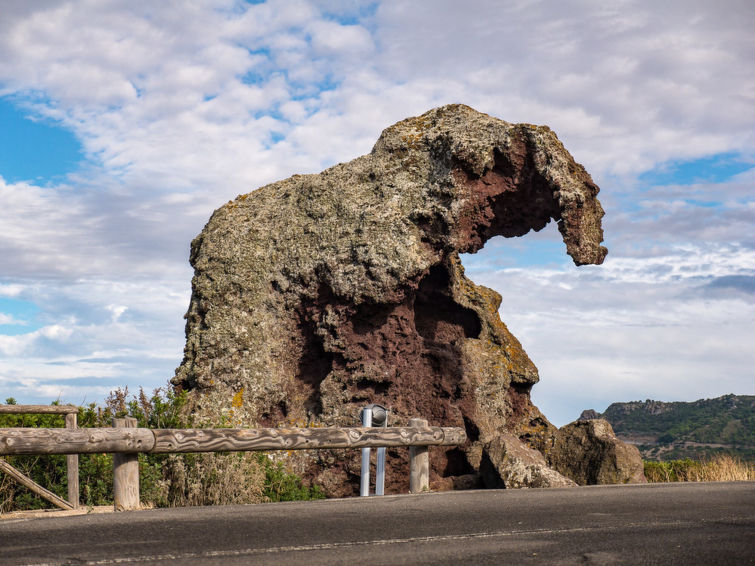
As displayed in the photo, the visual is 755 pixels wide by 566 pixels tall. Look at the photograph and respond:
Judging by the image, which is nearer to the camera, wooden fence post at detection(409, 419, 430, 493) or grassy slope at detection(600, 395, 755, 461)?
wooden fence post at detection(409, 419, 430, 493)

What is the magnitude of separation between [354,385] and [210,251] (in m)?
4.22

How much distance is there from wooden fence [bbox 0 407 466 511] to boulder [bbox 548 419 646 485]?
4.95 metres

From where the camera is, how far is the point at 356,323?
15.4 m

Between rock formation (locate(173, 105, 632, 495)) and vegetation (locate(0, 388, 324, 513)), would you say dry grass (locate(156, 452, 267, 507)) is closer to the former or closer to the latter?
vegetation (locate(0, 388, 324, 513))

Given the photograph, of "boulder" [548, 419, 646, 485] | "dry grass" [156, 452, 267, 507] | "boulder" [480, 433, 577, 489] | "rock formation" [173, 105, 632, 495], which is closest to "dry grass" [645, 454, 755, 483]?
"boulder" [548, 419, 646, 485]

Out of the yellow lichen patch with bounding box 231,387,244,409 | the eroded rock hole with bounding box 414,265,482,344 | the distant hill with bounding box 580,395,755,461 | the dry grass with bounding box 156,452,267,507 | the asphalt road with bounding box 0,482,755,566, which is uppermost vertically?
the eroded rock hole with bounding box 414,265,482,344

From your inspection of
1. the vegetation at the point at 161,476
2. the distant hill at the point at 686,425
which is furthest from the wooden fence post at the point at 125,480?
the distant hill at the point at 686,425

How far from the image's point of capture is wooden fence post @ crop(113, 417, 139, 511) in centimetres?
896

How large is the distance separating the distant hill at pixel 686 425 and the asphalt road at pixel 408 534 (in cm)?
3341

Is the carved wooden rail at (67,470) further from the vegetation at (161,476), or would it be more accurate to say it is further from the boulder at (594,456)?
the boulder at (594,456)

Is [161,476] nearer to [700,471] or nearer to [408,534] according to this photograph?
[408,534]

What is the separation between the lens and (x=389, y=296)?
14.9m

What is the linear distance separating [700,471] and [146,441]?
538 inches

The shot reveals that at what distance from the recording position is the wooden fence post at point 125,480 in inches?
353
